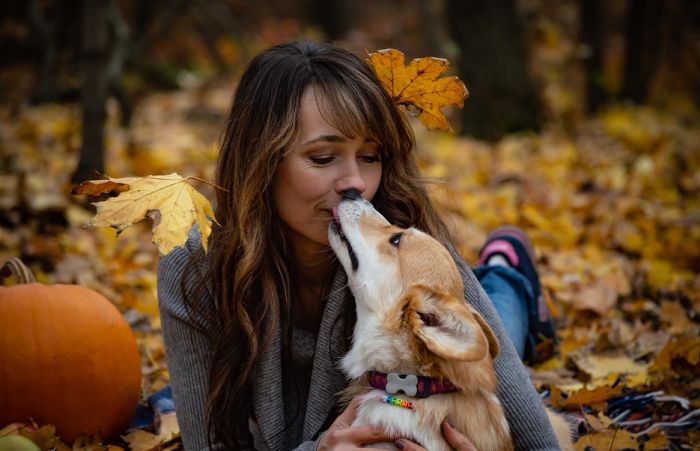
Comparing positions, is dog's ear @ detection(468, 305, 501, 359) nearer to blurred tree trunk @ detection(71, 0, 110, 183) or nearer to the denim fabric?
the denim fabric

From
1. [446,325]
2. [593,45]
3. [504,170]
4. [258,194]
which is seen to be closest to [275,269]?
[258,194]

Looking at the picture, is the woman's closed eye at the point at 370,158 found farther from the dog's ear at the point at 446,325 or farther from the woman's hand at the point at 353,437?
the woman's hand at the point at 353,437

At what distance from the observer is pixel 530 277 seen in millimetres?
3627

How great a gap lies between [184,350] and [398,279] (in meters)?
0.84

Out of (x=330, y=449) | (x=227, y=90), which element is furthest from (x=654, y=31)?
(x=330, y=449)

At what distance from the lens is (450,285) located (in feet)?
7.58

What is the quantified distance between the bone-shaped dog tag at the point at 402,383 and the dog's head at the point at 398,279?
0.05 meters

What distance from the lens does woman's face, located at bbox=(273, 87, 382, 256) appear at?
7.91ft

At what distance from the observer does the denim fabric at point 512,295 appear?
334 cm

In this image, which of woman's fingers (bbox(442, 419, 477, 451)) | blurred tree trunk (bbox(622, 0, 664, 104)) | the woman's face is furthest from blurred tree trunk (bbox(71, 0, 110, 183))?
blurred tree trunk (bbox(622, 0, 664, 104))

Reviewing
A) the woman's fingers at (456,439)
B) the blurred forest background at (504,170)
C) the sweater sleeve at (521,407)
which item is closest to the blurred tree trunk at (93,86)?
the blurred forest background at (504,170)

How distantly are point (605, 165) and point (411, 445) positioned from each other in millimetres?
5848

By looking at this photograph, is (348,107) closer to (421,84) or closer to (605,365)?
(421,84)

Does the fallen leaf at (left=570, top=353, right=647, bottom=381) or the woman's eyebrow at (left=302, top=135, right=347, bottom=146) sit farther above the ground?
the woman's eyebrow at (left=302, top=135, right=347, bottom=146)
